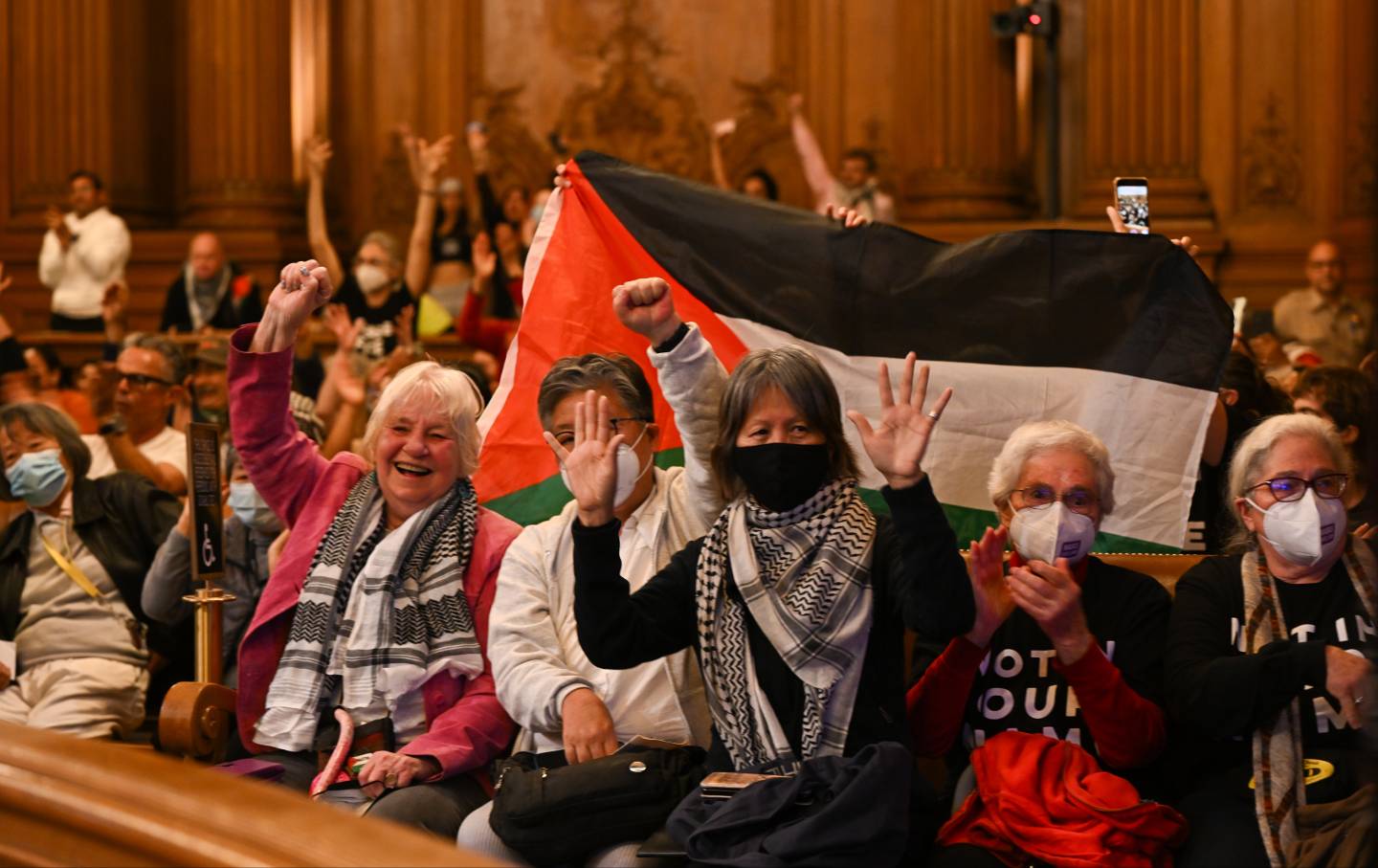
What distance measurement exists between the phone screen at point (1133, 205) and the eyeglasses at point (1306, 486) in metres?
1.22

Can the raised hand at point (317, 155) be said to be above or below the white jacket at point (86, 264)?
above

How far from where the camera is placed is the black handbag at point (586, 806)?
3.46 meters

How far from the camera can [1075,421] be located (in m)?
4.52

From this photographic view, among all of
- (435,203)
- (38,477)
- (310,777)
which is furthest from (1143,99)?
(310,777)

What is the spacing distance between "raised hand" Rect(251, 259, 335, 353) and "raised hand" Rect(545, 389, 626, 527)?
86cm

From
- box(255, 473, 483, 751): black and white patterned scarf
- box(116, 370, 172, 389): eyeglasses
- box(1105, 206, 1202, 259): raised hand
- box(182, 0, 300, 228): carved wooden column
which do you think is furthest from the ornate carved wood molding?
box(255, 473, 483, 751): black and white patterned scarf

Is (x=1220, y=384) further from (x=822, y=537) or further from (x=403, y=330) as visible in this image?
(x=403, y=330)

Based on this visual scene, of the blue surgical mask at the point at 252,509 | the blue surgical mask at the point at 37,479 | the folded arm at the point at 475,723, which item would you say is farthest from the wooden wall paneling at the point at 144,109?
the folded arm at the point at 475,723

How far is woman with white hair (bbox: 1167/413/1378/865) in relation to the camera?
332 cm

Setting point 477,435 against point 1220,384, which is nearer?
point 477,435

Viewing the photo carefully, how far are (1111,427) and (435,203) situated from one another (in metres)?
8.85

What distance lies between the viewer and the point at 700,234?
4910 mm

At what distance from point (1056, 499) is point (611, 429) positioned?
2.95 ft

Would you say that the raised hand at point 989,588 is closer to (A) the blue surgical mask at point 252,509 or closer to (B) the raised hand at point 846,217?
(B) the raised hand at point 846,217
